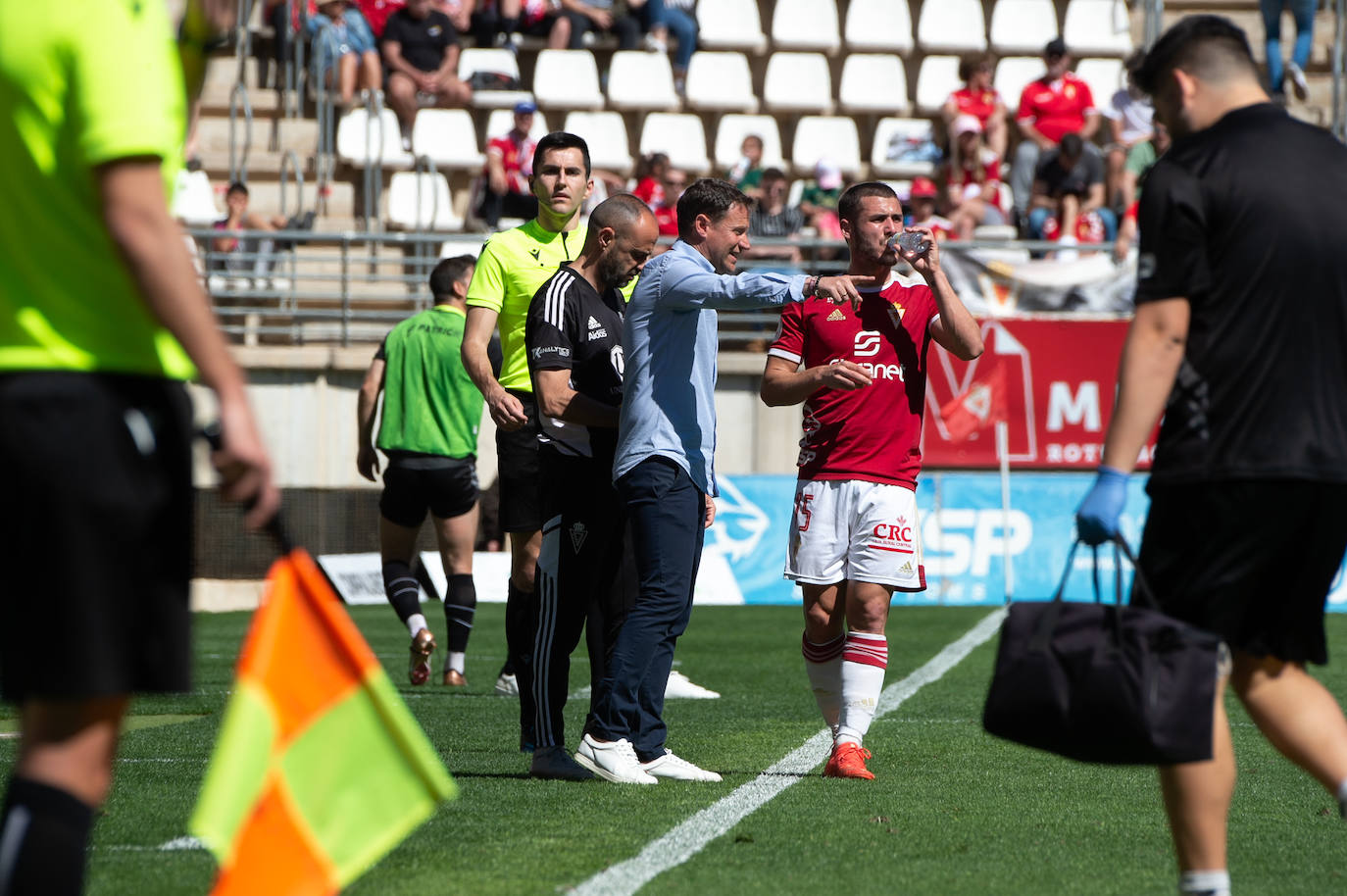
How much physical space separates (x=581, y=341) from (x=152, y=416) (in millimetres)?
3460

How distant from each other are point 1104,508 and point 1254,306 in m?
0.52

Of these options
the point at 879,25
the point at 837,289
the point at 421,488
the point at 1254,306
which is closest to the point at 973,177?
the point at 879,25

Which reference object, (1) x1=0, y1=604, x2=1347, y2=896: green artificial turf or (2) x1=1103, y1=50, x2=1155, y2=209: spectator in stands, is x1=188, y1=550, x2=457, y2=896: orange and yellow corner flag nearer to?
(1) x1=0, y1=604, x2=1347, y2=896: green artificial turf

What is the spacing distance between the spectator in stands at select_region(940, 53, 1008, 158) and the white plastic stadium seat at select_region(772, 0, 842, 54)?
2356 mm

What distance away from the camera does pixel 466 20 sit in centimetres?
2161

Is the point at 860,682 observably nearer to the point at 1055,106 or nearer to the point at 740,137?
the point at 1055,106

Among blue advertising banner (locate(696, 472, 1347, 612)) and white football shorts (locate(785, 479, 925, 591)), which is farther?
blue advertising banner (locate(696, 472, 1347, 612))

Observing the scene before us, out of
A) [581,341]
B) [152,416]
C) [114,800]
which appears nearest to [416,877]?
[114,800]

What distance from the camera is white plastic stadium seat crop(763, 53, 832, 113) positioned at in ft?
72.1

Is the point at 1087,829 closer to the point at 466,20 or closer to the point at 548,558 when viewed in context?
the point at 548,558

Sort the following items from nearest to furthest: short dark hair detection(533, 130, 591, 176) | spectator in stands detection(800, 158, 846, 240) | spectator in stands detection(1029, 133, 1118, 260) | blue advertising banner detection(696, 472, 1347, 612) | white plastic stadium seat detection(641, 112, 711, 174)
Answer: short dark hair detection(533, 130, 591, 176)
blue advertising banner detection(696, 472, 1347, 612)
spectator in stands detection(1029, 133, 1118, 260)
spectator in stands detection(800, 158, 846, 240)
white plastic stadium seat detection(641, 112, 711, 174)

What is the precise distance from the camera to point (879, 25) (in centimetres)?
2283

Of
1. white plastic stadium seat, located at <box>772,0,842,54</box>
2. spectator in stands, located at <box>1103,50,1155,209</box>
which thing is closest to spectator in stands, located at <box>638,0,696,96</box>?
white plastic stadium seat, located at <box>772,0,842,54</box>

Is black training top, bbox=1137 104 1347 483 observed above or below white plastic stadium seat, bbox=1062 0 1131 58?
below
